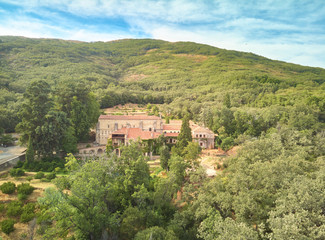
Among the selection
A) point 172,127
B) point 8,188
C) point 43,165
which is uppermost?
point 172,127

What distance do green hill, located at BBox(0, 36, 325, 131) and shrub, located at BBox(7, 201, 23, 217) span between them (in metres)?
29.8

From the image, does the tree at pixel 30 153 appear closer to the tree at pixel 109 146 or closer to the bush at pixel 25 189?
the bush at pixel 25 189

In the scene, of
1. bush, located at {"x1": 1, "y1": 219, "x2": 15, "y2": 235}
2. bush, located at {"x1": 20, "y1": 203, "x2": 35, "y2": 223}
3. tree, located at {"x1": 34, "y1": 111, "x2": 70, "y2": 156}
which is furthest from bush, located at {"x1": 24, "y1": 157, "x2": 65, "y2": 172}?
bush, located at {"x1": 1, "y1": 219, "x2": 15, "y2": 235}

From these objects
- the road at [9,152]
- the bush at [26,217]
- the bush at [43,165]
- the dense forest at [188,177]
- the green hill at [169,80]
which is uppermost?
the green hill at [169,80]

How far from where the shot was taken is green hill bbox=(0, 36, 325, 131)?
208 feet

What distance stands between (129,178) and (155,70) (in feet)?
468

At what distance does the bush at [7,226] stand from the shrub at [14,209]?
49.5 inches

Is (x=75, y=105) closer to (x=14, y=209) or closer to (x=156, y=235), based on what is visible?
(x=14, y=209)

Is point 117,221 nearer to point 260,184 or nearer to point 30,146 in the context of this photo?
point 260,184

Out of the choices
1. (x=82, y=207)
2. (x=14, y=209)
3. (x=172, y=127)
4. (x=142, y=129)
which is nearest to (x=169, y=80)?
(x=172, y=127)

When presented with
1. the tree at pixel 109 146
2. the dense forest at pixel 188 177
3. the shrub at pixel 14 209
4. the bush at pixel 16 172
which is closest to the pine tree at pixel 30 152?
the dense forest at pixel 188 177

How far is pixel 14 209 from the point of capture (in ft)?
66.3

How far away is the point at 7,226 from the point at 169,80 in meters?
114

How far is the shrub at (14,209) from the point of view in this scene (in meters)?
20.0
